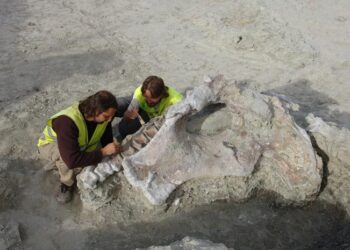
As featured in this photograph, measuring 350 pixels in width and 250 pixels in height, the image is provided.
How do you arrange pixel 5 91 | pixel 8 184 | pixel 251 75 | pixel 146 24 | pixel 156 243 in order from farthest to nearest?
pixel 146 24
pixel 251 75
pixel 5 91
pixel 8 184
pixel 156 243

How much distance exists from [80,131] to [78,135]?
4 centimetres

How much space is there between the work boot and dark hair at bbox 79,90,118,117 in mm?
690

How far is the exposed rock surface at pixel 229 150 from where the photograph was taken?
131 inches

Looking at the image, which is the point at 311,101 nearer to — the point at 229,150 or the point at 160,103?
the point at 160,103

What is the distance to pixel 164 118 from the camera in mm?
3494

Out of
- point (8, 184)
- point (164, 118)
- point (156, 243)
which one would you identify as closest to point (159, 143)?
point (164, 118)

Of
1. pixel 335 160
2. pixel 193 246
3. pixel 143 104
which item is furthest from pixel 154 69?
pixel 193 246

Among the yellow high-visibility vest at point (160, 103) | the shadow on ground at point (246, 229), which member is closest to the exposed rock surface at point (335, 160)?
the shadow on ground at point (246, 229)

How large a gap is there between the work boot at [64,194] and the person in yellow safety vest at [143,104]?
82cm

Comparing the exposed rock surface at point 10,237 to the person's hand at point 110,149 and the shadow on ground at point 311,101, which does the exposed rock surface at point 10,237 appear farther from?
the shadow on ground at point 311,101

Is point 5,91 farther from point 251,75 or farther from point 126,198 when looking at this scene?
point 251,75

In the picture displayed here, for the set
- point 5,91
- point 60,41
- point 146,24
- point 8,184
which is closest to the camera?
point 8,184

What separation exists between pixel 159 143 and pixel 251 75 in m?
2.80

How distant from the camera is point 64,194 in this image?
11.9 feet
